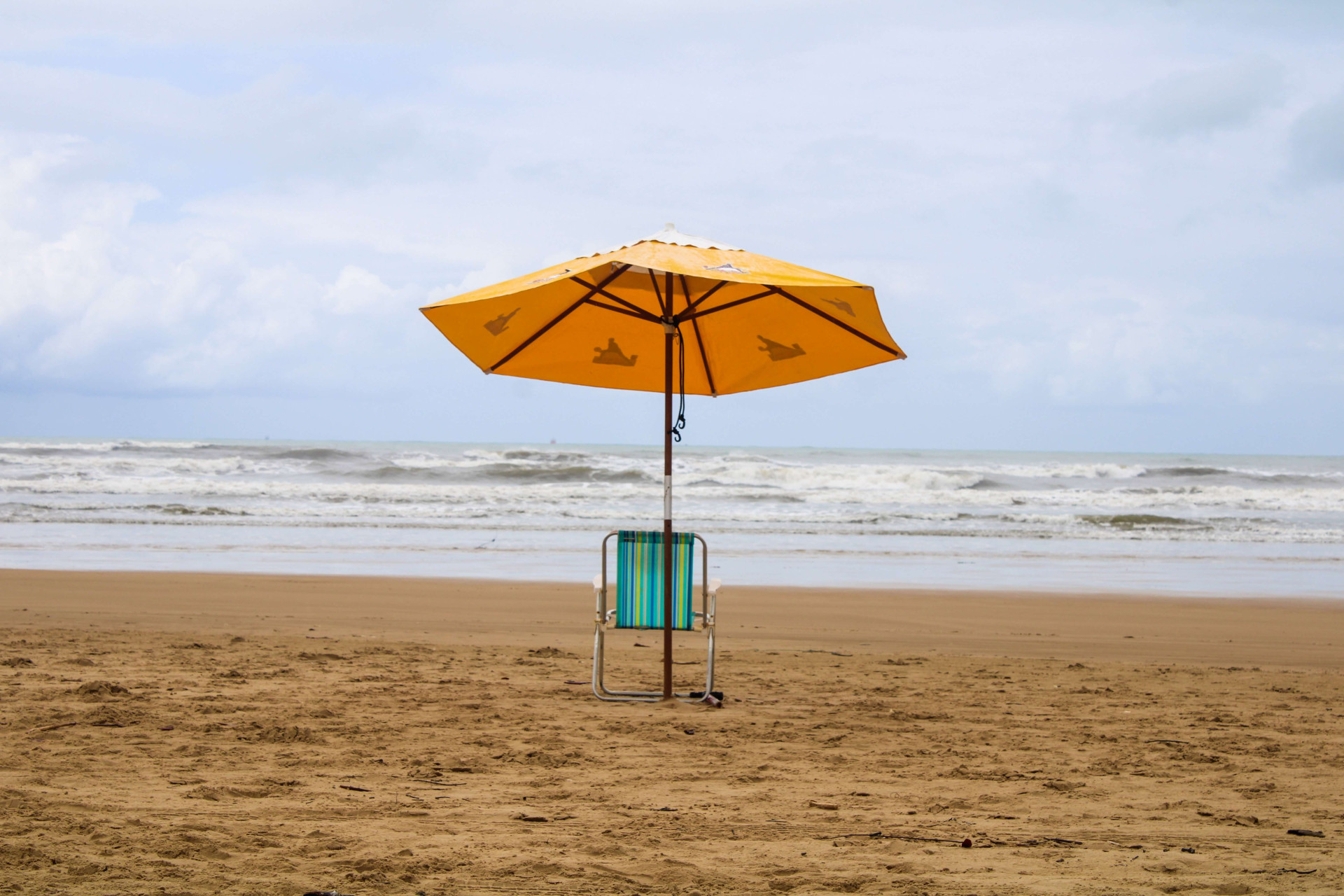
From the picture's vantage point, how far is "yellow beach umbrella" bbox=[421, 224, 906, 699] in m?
4.78

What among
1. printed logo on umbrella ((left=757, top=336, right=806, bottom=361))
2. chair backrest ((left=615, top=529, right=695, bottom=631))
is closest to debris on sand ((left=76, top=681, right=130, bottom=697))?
chair backrest ((left=615, top=529, right=695, bottom=631))

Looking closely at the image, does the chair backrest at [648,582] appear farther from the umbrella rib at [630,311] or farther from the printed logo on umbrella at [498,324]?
the printed logo on umbrella at [498,324]

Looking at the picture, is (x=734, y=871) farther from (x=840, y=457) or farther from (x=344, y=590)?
(x=840, y=457)

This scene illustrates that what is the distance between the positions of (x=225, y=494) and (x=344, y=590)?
16.5 m

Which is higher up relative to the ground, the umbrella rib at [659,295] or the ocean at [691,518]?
the umbrella rib at [659,295]

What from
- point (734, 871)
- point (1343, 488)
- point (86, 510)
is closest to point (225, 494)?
point (86, 510)

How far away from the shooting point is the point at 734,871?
2.90 metres

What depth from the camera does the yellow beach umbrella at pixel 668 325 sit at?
478 centimetres

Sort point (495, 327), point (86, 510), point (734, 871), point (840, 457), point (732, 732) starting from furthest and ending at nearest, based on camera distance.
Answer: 1. point (840, 457)
2. point (86, 510)
3. point (495, 327)
4. point (732, 732)
5. point (734, 871)

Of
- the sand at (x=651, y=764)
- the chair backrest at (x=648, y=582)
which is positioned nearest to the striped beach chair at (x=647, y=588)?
the chair backrest at (x=648, y=582)

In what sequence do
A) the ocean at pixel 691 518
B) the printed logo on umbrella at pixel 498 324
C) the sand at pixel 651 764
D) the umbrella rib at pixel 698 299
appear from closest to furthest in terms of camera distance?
1. the sand at pixel 651 764
2. the printed logo on umbrella at pixel 498 324
3. the umbrella rib at pixel 698 299
4. the ocean at pixel 691 518

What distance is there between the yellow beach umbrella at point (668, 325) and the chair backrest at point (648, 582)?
0.06m

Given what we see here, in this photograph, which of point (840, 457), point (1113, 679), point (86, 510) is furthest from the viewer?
point (840, 457)

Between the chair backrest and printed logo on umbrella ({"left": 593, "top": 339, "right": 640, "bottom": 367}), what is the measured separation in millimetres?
1176
